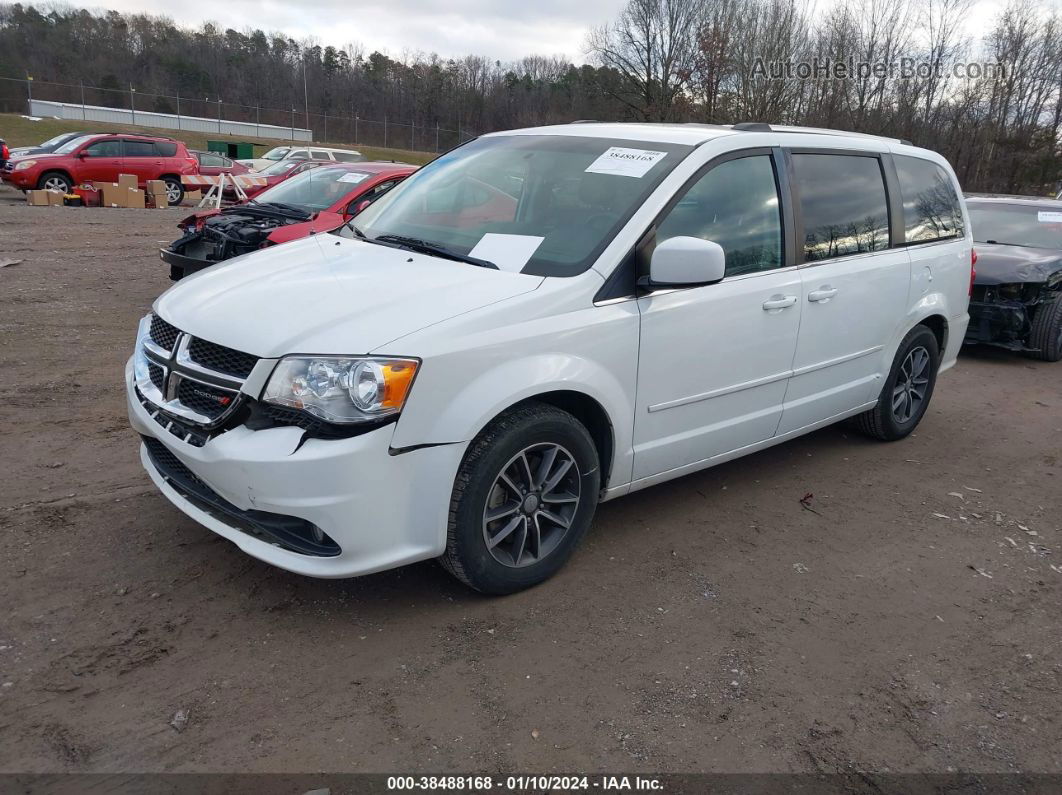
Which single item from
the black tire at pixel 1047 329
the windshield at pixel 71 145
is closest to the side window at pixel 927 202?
the black tire at pixel 1047 329

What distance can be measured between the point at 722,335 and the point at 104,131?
43.2m

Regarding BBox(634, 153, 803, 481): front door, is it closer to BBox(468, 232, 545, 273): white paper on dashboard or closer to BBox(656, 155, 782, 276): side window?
BBox(656, 155, 782, 276): side window

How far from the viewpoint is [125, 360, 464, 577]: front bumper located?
2.86 metres

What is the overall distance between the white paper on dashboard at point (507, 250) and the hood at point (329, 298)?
0.09 metres

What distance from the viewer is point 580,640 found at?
3.20 meters

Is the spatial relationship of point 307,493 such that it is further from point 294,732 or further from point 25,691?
point 25,691

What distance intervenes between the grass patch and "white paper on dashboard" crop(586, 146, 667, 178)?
3536 cm

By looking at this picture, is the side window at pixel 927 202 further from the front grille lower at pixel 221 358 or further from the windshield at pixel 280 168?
the windshield at pixel 280 168

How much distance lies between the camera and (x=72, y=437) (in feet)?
16.1

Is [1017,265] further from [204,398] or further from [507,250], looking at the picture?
[204,398]

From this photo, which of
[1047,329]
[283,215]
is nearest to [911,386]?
[1047,329]

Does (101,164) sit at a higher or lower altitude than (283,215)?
higher

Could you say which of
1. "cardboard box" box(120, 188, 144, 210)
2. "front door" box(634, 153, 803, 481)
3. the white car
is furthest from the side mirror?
the white car

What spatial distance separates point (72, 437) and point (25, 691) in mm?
2522
